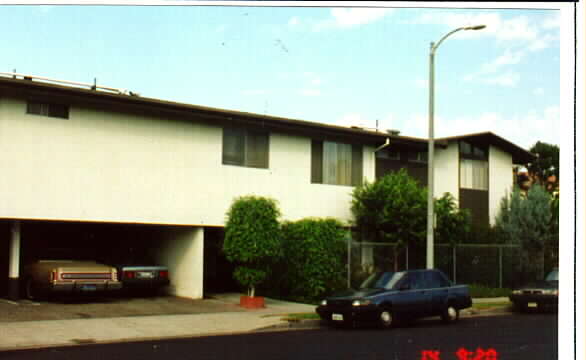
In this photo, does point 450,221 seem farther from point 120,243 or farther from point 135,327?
point 135,327

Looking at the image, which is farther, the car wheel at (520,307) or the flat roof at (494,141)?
the flat roof at (494,141)

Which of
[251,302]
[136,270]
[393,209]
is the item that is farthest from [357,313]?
[393,209]

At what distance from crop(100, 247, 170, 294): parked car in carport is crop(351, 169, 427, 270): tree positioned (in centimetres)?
685

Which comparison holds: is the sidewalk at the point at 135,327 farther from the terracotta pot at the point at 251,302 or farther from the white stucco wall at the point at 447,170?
the white stucco wall at the point at 447,170

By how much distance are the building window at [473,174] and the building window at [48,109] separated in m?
15.2

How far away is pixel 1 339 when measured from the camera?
41.2ft

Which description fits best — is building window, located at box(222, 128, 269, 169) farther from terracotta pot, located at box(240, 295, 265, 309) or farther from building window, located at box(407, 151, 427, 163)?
building window, located at box(407, 151, 427, 163)

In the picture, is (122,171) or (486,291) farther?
(486,291)

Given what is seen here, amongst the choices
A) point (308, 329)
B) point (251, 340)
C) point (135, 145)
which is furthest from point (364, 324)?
point (135, 145)

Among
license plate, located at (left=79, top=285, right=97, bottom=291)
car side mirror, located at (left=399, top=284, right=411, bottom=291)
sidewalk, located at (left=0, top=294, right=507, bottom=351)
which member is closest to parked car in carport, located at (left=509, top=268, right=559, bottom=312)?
car side mirror, located at (left=399, top=284, right=411, bottom=291)

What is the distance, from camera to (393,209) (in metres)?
22.2

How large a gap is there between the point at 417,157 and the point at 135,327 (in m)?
13.8

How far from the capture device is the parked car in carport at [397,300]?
15.5 meters

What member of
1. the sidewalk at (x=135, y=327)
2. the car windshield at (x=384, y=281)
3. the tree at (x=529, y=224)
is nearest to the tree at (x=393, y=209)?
the tree at (x=529, y=224)
